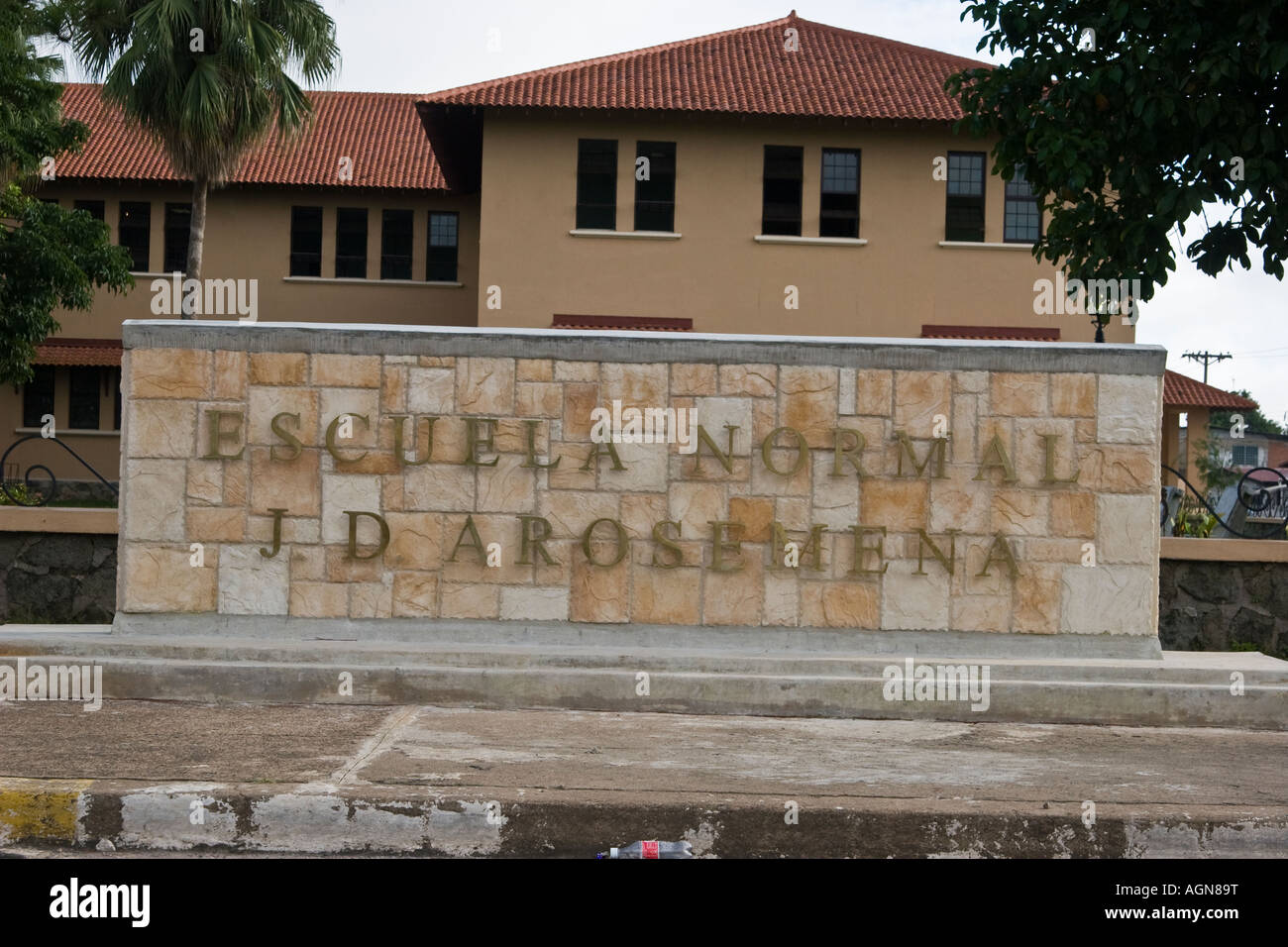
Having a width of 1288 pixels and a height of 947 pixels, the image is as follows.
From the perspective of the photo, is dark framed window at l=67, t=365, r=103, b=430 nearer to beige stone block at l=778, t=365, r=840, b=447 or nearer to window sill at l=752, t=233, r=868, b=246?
window sill at l=752, t=233, r=868, b=246

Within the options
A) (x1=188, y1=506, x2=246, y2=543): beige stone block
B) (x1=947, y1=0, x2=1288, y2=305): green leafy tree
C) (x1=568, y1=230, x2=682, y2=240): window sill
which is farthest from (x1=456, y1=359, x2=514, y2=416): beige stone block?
(x1=568, y1=230, x2=682, y2=240): window sill

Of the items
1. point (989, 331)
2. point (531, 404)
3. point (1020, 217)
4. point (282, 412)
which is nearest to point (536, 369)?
point (531, 404)

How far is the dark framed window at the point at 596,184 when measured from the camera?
2720 centimetres

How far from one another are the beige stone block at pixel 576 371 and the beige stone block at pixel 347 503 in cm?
137

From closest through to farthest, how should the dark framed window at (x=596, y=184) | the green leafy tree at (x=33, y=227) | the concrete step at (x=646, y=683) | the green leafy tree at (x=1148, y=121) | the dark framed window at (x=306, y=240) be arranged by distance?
the concrete step at (x=646, y=683) < the green leafy tree at (x=1148, y=121) < the green leafy tree at (x=33, y=227) < the dark framed window at (x=596, y=184) < the dark framed window at (x=306, y=240)

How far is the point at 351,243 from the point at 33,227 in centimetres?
906

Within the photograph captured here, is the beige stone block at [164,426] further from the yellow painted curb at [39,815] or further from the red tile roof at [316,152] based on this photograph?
the red tile roof at [316,152]

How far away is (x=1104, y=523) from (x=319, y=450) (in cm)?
510

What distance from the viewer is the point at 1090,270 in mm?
15906

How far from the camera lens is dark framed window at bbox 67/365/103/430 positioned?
34.2m

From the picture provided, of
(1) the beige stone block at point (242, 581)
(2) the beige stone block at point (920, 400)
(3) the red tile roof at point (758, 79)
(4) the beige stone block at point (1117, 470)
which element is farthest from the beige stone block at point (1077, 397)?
(3) the red tile roof at point (758, 79)

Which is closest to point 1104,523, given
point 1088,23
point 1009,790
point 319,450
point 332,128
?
point 1009,790
